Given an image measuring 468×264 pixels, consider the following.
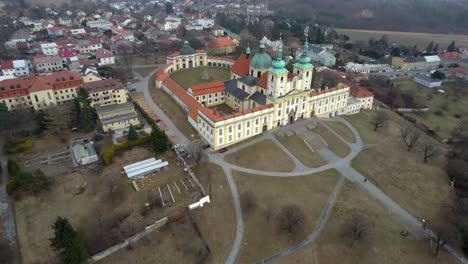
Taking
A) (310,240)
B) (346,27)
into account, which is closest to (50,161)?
(310,240)

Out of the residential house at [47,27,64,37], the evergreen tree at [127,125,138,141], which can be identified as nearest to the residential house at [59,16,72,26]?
the residential house at [47,27,64,37]

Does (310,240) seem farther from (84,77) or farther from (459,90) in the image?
(459,90)

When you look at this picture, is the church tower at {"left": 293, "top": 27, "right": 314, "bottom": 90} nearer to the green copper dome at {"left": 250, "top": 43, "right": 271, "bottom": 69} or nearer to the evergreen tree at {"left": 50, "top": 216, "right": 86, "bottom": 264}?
the green copper dome at {"left": 250, "top": 43, "right": 271, "bottom": 69}

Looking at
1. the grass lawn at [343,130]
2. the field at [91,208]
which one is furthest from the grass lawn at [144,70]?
the grass lawn at [343,130]

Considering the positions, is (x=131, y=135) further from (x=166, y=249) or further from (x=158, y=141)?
(x=166, y=249)

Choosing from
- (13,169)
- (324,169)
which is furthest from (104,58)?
(324,169)
